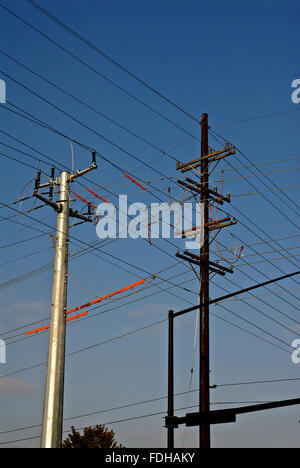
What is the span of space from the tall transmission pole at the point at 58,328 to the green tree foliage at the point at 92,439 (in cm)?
3835

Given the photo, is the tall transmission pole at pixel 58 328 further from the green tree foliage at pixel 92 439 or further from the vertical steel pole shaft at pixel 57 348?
the green tree foliage at pixel 92 439

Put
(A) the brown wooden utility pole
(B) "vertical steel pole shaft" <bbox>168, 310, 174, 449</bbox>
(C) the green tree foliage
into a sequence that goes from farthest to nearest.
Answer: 1. (C) the green tree foliage
2. (A) the brown wooden utility pole
3. (B) "vertical steel pole shaft" <bbox>168, 310, 174, 449</bbox>

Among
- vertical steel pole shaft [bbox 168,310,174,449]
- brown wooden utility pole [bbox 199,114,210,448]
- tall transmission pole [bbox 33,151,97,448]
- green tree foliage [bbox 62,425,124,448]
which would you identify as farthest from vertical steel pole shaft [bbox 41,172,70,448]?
green tree foliage [bbox 62,425,124,448]

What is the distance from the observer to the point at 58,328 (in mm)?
20891

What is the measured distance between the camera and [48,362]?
814 inches

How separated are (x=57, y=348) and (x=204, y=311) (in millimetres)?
6586

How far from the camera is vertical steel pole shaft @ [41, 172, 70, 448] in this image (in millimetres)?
19672

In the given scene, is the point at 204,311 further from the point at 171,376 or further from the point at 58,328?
the point at 58,328

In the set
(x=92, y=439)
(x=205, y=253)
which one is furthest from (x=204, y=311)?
(x=92, y=439)

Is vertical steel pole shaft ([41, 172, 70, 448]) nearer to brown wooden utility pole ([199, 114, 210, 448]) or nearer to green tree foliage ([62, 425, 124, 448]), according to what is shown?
brown wooden utility pole ([199, 114, 210, 448])

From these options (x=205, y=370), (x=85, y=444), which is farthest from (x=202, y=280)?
(x=85, y=444)

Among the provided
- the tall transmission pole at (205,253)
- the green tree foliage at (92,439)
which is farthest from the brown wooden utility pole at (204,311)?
the green tree foliage at (92,439)

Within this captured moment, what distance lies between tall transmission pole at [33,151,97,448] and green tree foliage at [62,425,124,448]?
126ft
